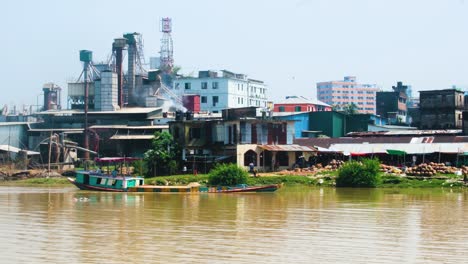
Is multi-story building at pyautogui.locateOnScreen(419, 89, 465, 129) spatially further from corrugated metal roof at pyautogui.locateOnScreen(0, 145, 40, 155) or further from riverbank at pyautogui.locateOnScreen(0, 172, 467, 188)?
corrugated metal roof at pyautogui.locateOnScreen(0, 145, 40, 155)

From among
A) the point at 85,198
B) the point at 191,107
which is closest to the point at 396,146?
the point at 85,198

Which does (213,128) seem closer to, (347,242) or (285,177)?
(285,177)

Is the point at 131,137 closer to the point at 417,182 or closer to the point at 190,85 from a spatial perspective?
the point at 190,85

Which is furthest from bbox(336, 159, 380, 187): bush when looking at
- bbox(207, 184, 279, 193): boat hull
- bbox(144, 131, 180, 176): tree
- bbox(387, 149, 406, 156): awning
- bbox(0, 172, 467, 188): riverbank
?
bbox(144, 131, 180, 176): tree

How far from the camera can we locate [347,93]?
614ft

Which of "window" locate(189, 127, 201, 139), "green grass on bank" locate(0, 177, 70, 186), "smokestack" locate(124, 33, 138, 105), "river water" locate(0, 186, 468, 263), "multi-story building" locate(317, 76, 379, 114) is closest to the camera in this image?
"river water" locate(0, 186, 468, 263)

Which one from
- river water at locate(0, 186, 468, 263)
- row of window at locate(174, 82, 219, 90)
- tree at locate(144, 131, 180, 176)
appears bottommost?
river water at locate(0, 186, 468, 263)

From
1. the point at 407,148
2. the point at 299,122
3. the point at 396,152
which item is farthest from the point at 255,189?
the point at 299,122

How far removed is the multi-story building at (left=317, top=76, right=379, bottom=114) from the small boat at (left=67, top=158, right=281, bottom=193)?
137 metres

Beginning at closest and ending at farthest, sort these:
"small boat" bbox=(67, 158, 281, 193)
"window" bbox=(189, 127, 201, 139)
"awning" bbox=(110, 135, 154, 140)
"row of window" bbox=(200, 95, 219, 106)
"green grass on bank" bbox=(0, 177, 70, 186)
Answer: "small boat" bbox=(67, 158, 281, 193)
"green grass on bank" bbox=(0, 177, 70, 186)
"window" bbox=(189, 127, 201, 139)
"awning" bbox=(110, 135, 154, 140)
"row of window" bbox=(200, 95, 219, 106)

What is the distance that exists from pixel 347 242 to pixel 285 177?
2543 cm

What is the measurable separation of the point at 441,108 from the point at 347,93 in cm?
11318

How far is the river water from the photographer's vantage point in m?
23.5

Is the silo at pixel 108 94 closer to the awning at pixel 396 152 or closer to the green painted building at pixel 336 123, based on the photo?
the green painted building at pixel 336 123
